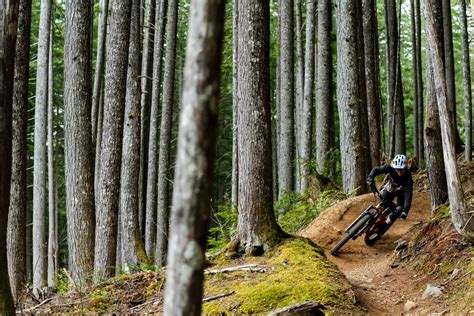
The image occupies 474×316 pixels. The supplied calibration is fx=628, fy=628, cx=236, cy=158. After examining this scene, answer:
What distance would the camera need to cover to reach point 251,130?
8.83 metres

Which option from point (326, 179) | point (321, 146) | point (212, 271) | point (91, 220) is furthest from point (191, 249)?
point (321, 146)

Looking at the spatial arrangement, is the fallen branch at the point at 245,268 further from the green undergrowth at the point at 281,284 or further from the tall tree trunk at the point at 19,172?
the tall tree trunk at the point at 19,172

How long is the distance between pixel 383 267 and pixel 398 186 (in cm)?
173

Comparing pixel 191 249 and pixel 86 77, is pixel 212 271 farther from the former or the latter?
pixel 191 249

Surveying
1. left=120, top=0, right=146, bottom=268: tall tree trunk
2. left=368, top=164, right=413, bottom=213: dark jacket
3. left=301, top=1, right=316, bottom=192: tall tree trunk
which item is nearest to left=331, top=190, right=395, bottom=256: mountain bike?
left=368, top=164, right=413, bottom=213: dark jacket

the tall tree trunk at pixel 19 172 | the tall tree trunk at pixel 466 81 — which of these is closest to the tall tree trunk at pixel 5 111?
the tall tree trunk at pixel 19 172

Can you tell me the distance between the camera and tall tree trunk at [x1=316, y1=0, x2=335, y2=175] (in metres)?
18.5

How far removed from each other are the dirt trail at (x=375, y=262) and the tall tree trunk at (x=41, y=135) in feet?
29.6

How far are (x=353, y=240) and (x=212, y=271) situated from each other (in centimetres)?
564

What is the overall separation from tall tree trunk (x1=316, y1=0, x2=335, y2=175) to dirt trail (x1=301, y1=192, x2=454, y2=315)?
4.05 metres

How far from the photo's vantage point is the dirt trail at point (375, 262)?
8289 millimetres

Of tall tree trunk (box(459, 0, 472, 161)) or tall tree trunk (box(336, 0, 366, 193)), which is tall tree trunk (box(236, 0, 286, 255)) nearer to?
tall tree trunk (box(336, 0, 366, 193))

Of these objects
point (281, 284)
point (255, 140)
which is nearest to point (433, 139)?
point (255, 140)

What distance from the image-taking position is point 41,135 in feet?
62.6
